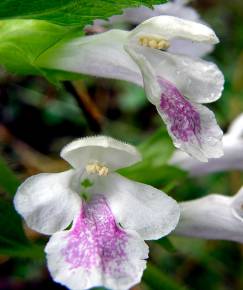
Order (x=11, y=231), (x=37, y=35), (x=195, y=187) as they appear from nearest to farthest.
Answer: (x=37, y=35), (x=11, y=231), (x=195, y=187)

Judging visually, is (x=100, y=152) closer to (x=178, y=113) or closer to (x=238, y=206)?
(x=178, y=113)

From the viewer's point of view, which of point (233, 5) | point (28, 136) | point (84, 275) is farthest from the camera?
point (233, 5)

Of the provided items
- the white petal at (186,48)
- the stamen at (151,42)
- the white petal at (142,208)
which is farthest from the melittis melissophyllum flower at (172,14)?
the white petal at (142,208)

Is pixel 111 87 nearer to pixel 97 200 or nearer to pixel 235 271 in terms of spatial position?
pixel 235 271

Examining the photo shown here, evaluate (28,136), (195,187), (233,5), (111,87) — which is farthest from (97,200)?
(233,5)

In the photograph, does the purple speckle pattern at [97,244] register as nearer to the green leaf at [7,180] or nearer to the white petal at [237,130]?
the green leaf at [7,180]

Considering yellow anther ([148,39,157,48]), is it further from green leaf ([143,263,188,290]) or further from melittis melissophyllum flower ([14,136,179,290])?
green leaf ([143,263,188,290])
